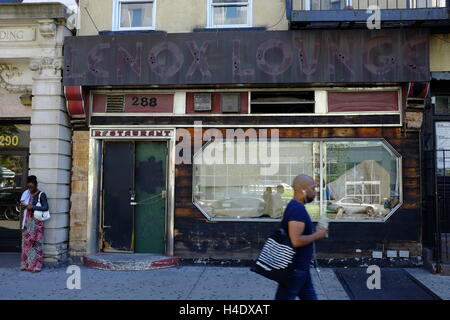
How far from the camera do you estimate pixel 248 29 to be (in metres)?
8.28

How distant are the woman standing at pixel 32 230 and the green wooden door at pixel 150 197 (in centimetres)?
182

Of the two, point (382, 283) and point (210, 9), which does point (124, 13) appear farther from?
point (382, 283)

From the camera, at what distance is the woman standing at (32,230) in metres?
7.72

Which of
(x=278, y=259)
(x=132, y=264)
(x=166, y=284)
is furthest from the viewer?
(x=132, y=264)

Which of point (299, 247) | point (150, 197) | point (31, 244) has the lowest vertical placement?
point (31, 244)

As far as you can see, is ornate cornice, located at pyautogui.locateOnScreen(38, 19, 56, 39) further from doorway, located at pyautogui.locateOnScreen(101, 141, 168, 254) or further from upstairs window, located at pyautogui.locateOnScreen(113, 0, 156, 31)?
doorway, located at pyautogui.locateOnScreen(101, 141, 168, 254)

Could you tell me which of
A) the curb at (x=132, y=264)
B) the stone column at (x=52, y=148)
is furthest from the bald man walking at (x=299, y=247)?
the stone column at (x=52, y=148)

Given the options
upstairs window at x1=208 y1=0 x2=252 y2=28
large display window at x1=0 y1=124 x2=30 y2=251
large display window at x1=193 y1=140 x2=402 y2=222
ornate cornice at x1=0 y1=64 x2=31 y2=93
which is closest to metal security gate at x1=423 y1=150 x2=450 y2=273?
large display window at x1=193 y1=140 x2=402 y2=222

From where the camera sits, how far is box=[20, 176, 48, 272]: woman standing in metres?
7.72

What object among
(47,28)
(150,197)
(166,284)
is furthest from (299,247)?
(47,28)

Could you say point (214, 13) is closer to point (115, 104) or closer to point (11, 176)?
point (115, 104)

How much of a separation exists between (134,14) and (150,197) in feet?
13.0

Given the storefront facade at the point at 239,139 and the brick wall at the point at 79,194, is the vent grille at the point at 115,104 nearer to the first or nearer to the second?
the storefront facade at the point at 239,139

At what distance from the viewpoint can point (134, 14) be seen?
8.79 meters
